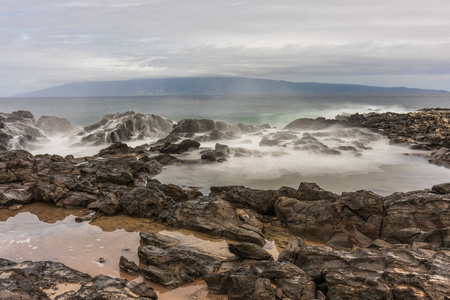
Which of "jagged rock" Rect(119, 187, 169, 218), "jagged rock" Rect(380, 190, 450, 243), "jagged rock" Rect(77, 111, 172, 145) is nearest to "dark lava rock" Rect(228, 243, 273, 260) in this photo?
"jagged rock" Rect(380, 190, 450, 243)

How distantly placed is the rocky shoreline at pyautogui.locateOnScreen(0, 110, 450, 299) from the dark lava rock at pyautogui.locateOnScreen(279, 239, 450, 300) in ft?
0.05

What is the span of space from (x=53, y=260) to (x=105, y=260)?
3.99 feet

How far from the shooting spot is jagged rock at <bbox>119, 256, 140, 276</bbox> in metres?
6.45

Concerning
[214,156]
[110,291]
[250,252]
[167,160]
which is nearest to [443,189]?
[250,252]

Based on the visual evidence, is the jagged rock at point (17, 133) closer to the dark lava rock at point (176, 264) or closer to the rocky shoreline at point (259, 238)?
the rocky shoreline at point (259, 238)

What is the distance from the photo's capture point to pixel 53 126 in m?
32.2

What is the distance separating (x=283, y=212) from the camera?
9445 mm

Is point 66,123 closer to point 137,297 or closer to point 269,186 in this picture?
point 269,186

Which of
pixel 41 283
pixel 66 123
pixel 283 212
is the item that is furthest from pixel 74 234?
pixel 66 123

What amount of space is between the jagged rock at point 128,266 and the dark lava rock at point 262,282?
1648 mm

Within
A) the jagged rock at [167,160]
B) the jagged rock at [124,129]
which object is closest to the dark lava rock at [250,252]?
the jagged rock at [167,160]

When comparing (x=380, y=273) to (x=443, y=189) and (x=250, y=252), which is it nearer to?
(x=250, y=252)

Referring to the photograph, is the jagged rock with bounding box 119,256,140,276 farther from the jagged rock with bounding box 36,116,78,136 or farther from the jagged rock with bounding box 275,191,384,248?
the jagged rock with bounding box 36,116,78,136

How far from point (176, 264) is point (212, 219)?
105 inches
